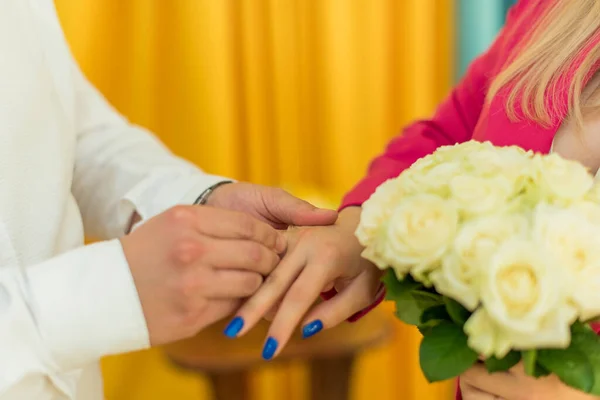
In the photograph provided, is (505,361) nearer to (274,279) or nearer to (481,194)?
(481,194)

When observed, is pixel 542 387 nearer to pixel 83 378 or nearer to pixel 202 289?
pixel 202 289

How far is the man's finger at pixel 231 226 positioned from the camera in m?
0.70

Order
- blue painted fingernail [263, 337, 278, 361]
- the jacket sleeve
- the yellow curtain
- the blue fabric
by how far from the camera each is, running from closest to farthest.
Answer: the jacket sleeve < blue painted fingernail [263, 337, 278, 361] < the yellow curtain < the blue fabric

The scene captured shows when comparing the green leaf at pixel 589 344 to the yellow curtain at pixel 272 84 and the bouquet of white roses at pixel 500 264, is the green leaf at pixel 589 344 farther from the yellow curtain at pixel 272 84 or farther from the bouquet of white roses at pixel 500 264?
the yellow curtain at pixel 272 84

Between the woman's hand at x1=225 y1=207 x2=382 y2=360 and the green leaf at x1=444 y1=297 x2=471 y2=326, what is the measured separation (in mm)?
208

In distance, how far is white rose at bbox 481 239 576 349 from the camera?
1.75 ft

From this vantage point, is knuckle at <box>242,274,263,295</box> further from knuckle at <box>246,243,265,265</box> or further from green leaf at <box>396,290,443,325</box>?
green leaf at <box>396,290,443,325</box>

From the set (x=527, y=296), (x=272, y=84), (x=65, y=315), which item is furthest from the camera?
(x=272, y=84)

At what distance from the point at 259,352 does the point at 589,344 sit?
1.11 meters

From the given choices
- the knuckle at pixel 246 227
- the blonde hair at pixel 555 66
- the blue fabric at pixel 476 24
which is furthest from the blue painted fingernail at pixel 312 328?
the blue fabric at pixel 476 24

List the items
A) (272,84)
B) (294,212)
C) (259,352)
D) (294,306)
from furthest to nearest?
(272,84) → (259,352) → (294,212) → (294,306)

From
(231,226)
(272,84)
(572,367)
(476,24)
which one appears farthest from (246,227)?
→ (476,24)

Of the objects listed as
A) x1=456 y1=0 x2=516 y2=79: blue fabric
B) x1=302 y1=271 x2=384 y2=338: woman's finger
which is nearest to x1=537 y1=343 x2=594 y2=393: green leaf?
x1=302 y1=271 x2=384 y2=338: woman's finger

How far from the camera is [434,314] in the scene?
0.62 metres
